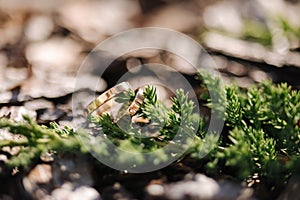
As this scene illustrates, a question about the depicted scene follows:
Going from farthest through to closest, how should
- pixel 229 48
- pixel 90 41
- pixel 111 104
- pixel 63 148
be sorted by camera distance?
pixel 90 41 < pixel 229 48 < pixel 111 104 < pixel 63 148

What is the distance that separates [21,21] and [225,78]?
37.5 inches

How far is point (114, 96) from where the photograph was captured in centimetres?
124

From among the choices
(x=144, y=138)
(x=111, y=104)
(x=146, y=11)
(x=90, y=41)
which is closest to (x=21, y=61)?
(x=90, y=41)

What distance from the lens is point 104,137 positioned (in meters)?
1.15

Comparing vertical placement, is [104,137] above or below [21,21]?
below

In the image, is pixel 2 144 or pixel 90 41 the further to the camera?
pixel 90 41

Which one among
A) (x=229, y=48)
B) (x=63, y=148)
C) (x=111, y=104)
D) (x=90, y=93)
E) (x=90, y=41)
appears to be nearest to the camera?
(x=63, y=148)

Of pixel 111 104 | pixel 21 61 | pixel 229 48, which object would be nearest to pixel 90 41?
pixel 21 61

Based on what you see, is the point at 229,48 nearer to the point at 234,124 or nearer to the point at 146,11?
the point at 146,11

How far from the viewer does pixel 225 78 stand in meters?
1.67

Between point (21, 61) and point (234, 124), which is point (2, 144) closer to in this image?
point (234, 124)

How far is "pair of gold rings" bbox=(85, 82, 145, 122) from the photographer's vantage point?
1.20m

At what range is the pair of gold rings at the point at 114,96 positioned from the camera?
1.20 meters

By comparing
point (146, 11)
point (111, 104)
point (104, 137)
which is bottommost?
point (104, 137)
